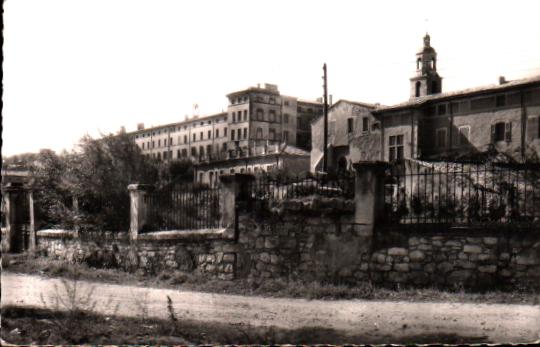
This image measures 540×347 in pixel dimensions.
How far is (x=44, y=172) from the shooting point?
18375mm

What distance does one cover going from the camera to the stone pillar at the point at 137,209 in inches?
559

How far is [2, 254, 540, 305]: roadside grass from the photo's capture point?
9305mm

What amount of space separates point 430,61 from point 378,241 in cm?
4505

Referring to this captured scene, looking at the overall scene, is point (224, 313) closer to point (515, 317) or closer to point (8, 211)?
point (515, 317)

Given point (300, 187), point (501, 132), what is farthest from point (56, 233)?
point (501, 132)

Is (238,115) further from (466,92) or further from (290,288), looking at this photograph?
(290,288)

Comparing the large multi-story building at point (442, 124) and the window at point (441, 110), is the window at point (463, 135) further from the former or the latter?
the window at point (441, 110)

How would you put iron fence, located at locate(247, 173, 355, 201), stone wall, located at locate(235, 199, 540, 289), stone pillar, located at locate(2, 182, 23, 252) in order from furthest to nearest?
stone pillar, located at locate(2, 182, 23, 252), iron fence, located at locate(247, 173, 355, 201), stone wall, located at locate(235, 199, 540, 289)

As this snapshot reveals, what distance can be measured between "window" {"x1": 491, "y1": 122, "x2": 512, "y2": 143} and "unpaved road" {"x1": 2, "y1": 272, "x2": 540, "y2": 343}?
32674 millimetres

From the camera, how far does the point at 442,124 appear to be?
142 feet

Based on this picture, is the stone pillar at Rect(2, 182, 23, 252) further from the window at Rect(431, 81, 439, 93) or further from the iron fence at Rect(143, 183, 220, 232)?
the window at Rect(431, 81, 439, 93)

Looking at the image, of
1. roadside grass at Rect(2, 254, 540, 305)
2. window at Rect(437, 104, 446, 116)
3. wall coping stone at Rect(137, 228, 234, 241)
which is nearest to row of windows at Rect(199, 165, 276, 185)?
window at Rect(437, 104, 446, 116)

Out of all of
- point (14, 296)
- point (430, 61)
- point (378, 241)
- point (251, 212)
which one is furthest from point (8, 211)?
point (430, 61)

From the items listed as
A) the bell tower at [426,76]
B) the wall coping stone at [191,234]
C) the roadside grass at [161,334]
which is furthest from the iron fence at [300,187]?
the bell tower at [426,76]
